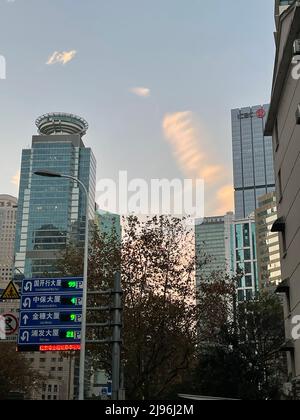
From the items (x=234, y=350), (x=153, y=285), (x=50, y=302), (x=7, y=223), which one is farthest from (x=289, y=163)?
(x=7, y=223)


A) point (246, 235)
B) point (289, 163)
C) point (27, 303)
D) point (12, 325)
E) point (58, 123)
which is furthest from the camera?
point (58, 123)

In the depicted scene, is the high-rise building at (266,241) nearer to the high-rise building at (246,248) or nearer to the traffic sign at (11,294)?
the high-rise building at (246,248)

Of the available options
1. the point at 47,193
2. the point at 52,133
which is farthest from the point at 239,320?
the point at 52,133

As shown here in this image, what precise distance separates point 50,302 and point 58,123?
6642 inches

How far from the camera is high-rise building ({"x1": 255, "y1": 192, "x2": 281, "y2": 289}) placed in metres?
148

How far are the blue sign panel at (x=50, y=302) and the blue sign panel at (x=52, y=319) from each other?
0.64ft

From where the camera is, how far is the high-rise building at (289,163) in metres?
23.8

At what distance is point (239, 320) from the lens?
120ft

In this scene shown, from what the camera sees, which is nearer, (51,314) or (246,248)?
(51,314)

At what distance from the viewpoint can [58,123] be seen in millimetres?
181250

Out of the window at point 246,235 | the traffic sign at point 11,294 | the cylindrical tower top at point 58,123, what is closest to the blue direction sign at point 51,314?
the traffic sign at point 11,294

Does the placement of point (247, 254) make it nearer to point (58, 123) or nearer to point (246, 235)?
point (246, 235)

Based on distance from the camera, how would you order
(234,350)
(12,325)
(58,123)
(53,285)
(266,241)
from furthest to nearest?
(58,123)
(266,241)
(234,350)
(12,325)
(53,285)
